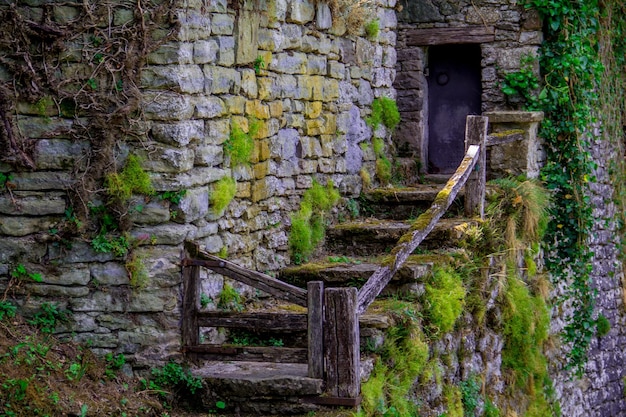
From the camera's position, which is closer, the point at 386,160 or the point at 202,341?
the point at 202,341

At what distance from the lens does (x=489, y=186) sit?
9.27m

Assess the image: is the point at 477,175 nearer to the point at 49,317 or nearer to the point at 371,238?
the point at 371,238

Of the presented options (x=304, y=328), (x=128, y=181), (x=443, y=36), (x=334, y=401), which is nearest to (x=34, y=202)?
(x=128, y=181)

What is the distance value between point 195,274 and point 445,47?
513 centimetres

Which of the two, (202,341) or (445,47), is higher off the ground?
(445,47)

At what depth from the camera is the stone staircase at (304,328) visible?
20.6 ft

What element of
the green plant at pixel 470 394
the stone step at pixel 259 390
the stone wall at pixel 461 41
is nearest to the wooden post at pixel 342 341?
the stone step at pixel 259 390

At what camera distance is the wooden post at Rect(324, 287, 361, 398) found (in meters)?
6.14

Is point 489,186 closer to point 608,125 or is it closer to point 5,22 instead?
point 608,125

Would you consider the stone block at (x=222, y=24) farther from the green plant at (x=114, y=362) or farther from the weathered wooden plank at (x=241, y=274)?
the green plant at (x=114, y=362)

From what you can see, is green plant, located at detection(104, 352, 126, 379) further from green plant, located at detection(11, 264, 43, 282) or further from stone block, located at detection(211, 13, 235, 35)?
stone block, located at detection(211, 13, 235, 35)

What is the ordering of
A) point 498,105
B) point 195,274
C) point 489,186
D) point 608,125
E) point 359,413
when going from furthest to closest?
point 608,125 → point 498,105 → point 489,186 → point 195,274 → point 359,413

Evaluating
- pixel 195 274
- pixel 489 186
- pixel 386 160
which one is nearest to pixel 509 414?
pixel 489 186

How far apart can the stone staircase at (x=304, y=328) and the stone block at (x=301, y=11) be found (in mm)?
1660
